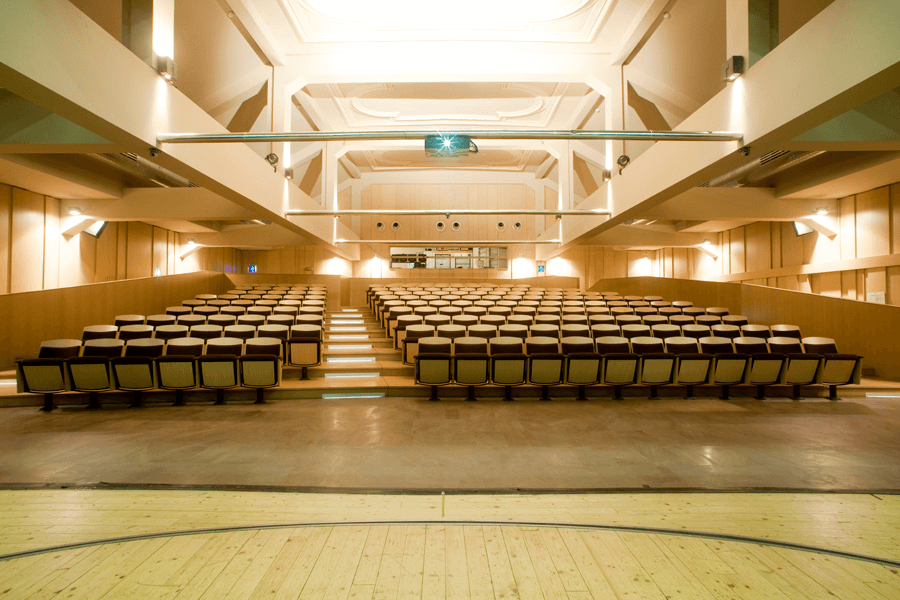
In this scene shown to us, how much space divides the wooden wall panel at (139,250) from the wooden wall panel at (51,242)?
5.50 feet

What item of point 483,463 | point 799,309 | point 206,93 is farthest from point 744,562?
point 206,93

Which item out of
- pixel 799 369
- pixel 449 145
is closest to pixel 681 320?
pixel 799 369

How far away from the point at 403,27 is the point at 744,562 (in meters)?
8.23

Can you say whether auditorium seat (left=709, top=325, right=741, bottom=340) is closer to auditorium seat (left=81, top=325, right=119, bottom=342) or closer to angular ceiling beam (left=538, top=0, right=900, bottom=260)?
angular ceiling beam (left=538, top=0, right=900, bottom=260)

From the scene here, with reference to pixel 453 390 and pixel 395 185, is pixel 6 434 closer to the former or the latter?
pixel 453 390

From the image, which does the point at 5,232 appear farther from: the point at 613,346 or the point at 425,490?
the point at 613,346

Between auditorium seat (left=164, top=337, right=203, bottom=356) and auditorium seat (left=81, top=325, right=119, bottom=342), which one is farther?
auditorium seat (left=81, top=325, right=119, bottom=342)

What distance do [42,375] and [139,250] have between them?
608cm

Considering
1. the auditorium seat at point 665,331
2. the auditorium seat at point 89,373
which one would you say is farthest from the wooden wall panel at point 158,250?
the auditorium seat at point 665,331

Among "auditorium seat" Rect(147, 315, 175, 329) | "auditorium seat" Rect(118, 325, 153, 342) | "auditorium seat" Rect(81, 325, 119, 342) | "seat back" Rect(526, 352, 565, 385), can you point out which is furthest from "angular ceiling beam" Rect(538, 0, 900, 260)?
"auditorium seat" Rect(81, 325, 119, 342)

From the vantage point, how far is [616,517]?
88.9 inches

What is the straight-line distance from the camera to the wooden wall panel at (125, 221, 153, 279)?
9336 mm

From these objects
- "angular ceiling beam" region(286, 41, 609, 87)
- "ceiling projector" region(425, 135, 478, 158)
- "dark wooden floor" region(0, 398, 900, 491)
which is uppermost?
"angular ceiling beam" region(286, 41, 609, 87)

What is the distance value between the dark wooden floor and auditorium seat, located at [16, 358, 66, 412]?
241 millimetres
